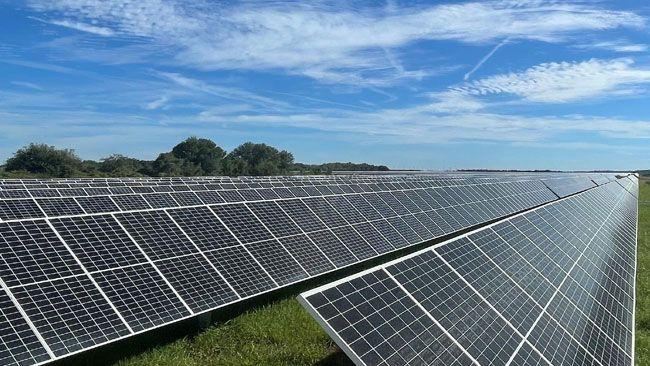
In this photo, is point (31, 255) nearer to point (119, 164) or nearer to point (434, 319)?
point (434, 319)

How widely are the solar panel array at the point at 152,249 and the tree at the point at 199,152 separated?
77355 millimetres

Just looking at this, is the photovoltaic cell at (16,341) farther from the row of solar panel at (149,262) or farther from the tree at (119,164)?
the tree at (119,164)

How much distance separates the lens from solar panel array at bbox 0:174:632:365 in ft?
24.5

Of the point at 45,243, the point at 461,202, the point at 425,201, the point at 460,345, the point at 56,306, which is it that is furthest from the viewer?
the point at 461,202

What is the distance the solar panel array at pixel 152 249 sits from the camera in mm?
7482

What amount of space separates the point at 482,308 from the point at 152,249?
249 inches

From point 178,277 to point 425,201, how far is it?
A: 45.7ft

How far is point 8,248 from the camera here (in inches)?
330

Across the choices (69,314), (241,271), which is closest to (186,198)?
(241,271)

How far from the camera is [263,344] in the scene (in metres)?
9.57

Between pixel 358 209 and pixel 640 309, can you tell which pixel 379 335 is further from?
pixel 358 209

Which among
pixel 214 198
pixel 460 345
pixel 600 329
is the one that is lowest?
pixel 214 198

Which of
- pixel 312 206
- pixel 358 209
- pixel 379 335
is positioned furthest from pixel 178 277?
pixel 358 209

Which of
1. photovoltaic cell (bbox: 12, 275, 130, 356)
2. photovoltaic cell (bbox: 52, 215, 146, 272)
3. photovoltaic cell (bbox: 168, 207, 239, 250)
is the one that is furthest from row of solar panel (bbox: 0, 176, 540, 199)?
photovoltaic cell (bbox: 12, 275, 130, 356)
